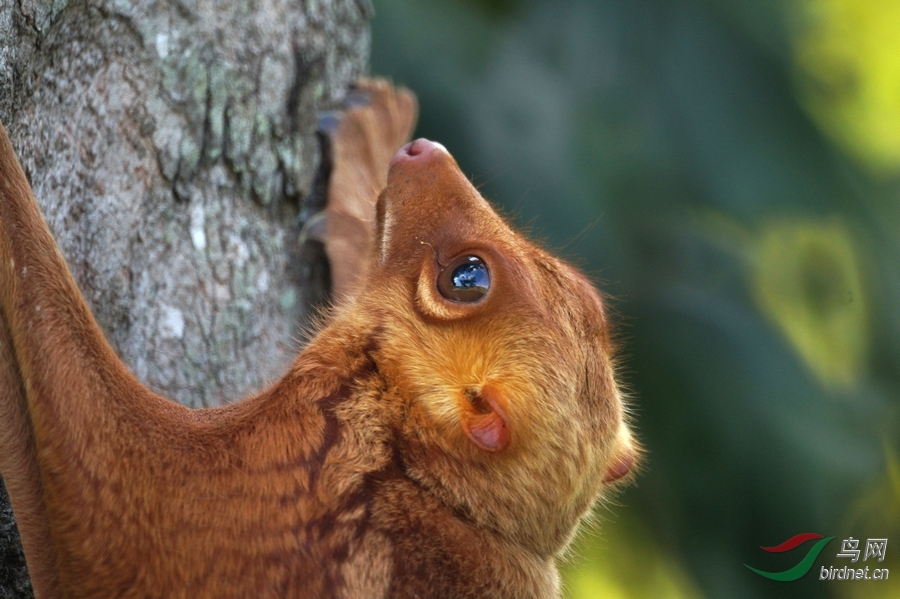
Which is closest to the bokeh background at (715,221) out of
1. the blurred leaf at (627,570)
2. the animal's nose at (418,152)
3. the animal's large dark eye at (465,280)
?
the blurred leaf at (627,570)

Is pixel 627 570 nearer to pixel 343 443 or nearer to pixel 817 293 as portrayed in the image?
pixel 817 293

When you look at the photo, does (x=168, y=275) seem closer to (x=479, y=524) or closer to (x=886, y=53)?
(x=479, y=524)

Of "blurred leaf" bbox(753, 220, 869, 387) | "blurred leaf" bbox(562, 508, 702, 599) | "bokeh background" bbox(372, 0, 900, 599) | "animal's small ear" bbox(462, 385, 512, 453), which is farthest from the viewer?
"blurred leaf" bbox(753, 220, 869, 387)

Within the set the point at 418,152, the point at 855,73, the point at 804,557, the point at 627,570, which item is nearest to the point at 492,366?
the point at 418,152

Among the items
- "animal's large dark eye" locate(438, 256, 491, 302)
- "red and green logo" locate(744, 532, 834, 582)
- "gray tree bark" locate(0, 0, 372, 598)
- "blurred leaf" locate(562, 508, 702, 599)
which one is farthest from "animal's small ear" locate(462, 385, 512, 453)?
"red and green logo" locate(744, 532, 834, 582)

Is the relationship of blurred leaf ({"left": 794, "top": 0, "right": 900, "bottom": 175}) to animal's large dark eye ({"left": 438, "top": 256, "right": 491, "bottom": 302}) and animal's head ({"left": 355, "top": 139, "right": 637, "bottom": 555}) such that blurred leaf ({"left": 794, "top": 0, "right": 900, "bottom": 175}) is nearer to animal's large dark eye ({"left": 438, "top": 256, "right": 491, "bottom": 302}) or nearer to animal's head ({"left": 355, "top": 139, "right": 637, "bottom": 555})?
animal's head ({"left": 355, "top": 139, "right": 637, "bottom": 555})

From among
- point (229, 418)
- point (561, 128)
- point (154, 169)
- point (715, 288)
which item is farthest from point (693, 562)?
point (154, 169)
